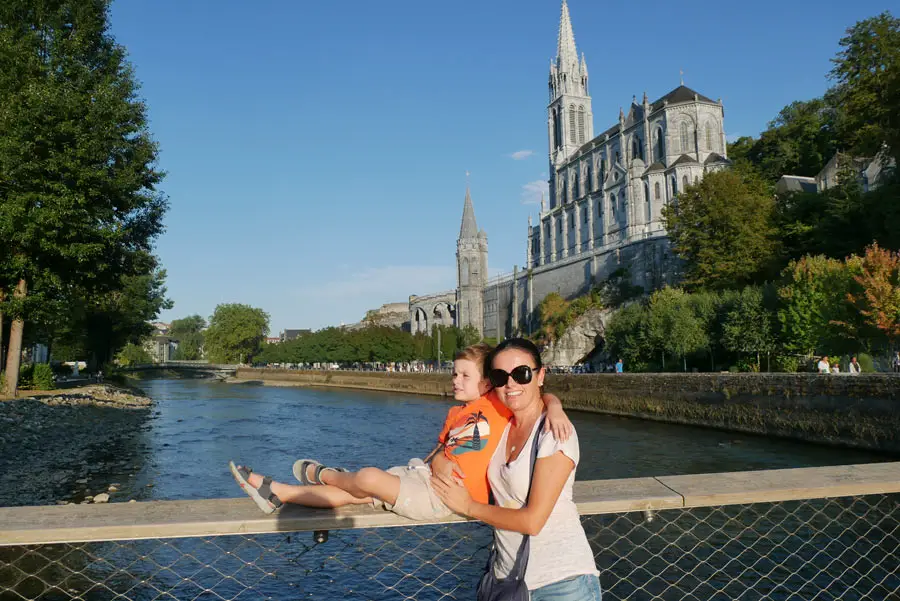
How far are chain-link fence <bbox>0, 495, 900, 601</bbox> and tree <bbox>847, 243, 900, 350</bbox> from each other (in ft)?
47.4

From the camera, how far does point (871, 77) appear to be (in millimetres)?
30641

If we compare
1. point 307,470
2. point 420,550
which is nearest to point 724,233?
point 420,550

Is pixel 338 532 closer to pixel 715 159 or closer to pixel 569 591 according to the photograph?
pixel 569 591

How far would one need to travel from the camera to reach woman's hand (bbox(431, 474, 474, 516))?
2.59 metres

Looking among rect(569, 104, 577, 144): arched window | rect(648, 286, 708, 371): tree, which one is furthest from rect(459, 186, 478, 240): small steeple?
rect(648, 286, 708, 371): tree

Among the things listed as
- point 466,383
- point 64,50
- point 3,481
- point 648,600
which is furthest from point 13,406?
point 466,383

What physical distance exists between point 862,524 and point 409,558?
6978 mm

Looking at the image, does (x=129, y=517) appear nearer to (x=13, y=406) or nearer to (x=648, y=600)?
(x=648, y=600)

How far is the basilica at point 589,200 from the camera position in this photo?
206ft

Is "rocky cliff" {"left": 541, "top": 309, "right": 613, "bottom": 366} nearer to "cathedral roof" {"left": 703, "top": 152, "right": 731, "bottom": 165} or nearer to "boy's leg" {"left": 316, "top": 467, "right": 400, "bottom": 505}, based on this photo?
"cathedral roof" {"left": 703, "top": 152, "right": 731, "bottom": 165}

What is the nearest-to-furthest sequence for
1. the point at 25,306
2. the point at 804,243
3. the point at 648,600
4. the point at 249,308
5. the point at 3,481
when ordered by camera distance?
the point at 648,600
the point at 3,481
the point at 25,306
the point at 804,243
the point at 249,308

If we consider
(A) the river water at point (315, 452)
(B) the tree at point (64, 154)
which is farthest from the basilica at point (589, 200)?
(B) the tree at point (64, 154)

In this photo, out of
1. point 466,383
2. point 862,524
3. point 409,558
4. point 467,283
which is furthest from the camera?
point 467,283

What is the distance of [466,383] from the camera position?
3449 mm
